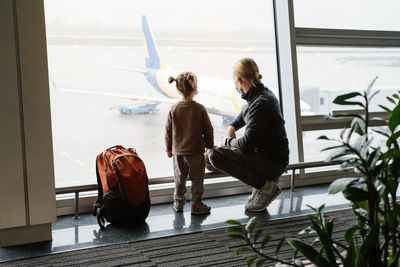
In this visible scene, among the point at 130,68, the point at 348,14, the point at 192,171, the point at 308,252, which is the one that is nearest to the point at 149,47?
the point at 130,68

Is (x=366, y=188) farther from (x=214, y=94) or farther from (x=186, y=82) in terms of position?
(x=214, y=94)

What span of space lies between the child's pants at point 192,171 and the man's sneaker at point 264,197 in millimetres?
449

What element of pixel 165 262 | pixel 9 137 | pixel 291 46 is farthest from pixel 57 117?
pixel 291 46

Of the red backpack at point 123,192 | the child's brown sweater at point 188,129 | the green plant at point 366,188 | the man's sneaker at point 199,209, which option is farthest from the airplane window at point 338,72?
the green plant at point 366,188

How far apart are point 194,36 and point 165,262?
2677mm

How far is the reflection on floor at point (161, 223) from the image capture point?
2953 mm

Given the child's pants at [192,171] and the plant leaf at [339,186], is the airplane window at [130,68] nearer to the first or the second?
the child's pants at [192,171]

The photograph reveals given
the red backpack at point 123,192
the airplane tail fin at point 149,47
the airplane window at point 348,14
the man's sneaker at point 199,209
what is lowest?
the man's sneaker at point 199,209

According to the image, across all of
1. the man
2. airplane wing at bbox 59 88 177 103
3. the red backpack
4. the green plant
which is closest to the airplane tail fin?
airplane wing at bbox 59 88 177 103

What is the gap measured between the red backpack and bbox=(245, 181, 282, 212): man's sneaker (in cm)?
91

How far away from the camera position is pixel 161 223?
345 cm

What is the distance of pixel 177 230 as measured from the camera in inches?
127

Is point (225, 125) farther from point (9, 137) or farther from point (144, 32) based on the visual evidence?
point (9, 137)

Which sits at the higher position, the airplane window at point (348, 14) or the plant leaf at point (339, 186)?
the airplane window at point (348, 14)
